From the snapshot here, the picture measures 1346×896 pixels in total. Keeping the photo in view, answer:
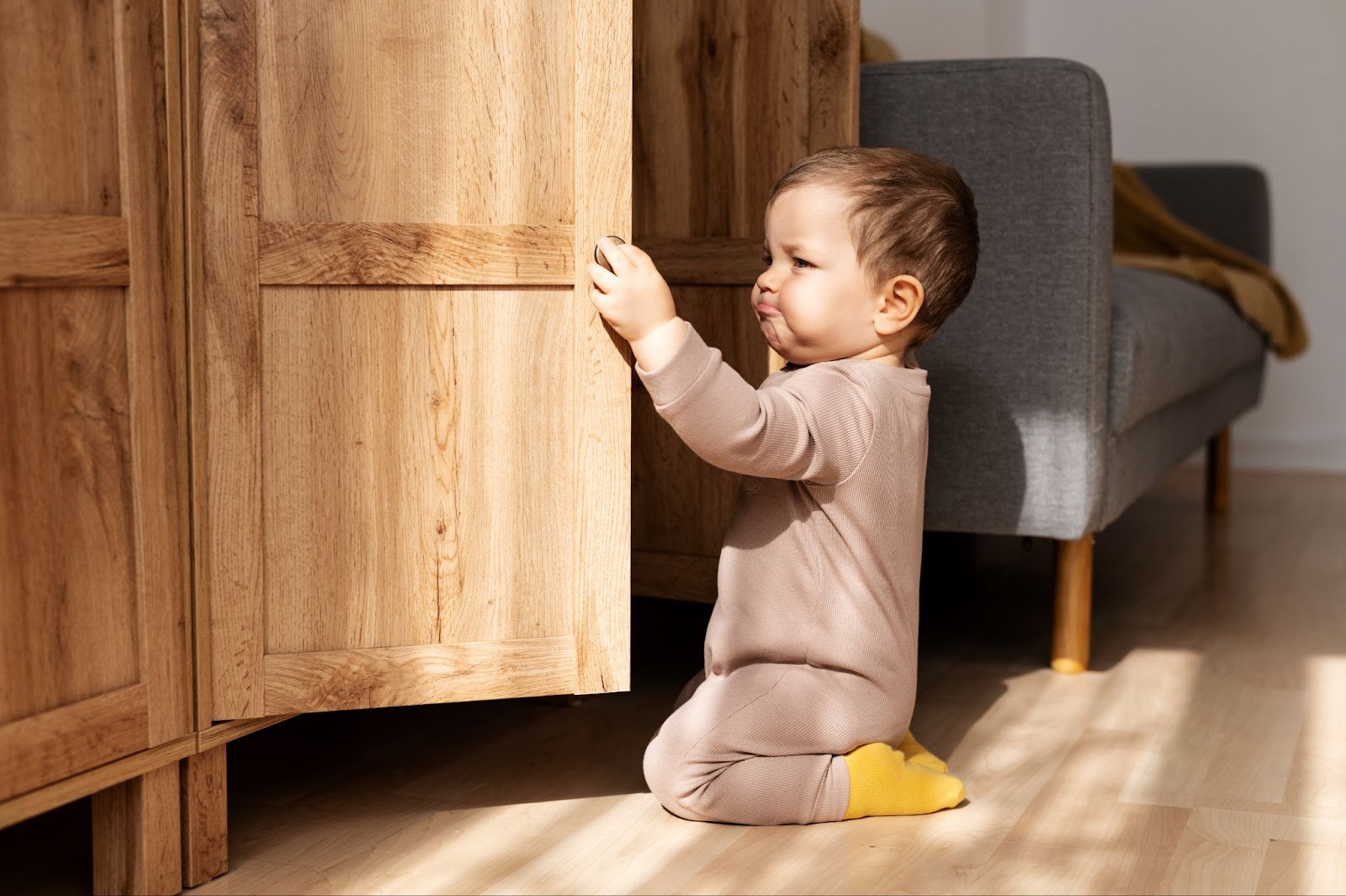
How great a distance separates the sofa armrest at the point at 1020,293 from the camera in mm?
1700

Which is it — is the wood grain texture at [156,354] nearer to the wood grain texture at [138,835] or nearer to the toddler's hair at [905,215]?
the wood grain texture at [138,835]

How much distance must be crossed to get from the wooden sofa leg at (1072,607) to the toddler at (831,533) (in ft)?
1.81

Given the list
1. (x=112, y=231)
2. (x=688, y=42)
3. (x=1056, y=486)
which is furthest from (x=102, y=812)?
(x=1056, y=486)

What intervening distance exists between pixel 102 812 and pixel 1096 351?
1.20 metres

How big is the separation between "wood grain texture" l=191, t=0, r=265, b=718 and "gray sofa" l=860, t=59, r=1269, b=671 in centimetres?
89

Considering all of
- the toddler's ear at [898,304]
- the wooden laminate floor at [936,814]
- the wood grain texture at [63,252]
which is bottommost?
the wooden laminate floor at [936,814]

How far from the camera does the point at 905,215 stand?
1299 millimetres

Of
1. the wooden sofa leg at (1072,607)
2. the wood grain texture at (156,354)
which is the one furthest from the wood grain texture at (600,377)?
the wooden sofa leg at (1072,607)

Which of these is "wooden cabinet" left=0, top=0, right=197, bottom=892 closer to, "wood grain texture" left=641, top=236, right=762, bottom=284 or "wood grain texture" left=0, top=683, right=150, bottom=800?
"wood grain texture" left=0, top=683, right=150, bottom=800

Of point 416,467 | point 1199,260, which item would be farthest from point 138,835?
point 1199,260

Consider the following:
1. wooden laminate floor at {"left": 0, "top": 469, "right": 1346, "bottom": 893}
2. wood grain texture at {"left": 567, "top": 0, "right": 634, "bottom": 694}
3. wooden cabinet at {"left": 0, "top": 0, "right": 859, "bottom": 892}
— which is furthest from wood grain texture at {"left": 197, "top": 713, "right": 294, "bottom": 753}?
wood grain texture at {"left": 567, "top": 0, "right": 634, "bottom": 694}

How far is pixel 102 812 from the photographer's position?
110 centimetres

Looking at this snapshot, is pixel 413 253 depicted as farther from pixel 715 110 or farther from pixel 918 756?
pixel 918 756

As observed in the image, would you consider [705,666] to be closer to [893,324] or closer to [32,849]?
[893,324]
